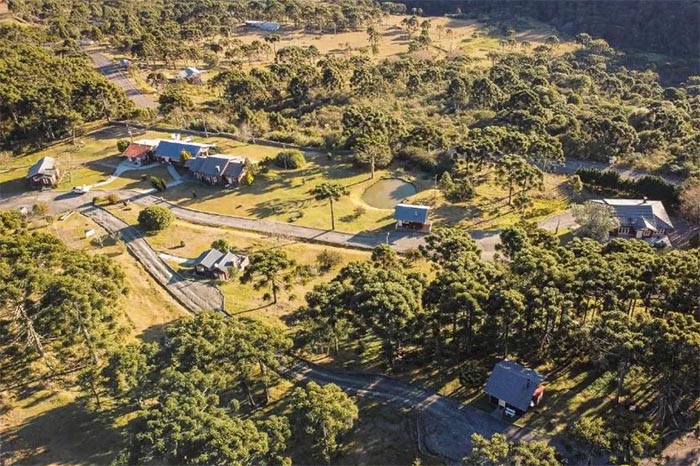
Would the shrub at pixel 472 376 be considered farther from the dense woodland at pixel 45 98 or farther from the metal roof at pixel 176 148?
the dense woodland at pixel 45 98

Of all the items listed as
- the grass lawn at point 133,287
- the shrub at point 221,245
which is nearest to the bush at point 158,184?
the grass lawn at point 133,287

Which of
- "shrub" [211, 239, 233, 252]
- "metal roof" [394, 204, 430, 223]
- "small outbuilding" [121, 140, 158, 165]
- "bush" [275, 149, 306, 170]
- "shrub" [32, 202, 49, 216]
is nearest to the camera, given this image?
"shrub" [211, 239, 233, 252]

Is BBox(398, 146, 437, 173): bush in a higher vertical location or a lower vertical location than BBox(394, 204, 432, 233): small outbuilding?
higher

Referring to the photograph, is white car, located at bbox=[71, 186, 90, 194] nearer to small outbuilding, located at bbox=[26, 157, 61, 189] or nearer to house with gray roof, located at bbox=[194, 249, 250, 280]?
small outbuilding, located at bbox=[26, 157, 61, 189]

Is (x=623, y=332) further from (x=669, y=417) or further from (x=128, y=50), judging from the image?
(x=128, y=50)

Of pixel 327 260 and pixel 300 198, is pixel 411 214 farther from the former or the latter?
pixel 300 198

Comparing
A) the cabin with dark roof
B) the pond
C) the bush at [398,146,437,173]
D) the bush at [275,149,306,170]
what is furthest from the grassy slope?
the bush at [398,146,437,173]

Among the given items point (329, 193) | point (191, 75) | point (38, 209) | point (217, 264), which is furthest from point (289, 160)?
point (191, 75)

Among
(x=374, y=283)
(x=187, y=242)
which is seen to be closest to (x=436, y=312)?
(x=374, y=283)
